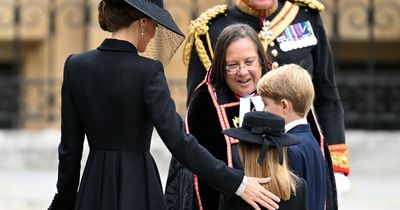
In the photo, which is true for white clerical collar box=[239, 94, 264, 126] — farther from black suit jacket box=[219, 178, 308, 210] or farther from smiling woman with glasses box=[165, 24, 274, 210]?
black suit jacket box=[219, 178, 308, 210]

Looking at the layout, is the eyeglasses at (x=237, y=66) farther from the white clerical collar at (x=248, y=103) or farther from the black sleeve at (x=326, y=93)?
the black sleeve at (x=326, y=93)

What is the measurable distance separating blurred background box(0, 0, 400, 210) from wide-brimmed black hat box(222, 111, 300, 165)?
554 centimetres

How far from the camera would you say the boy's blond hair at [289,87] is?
421 cm

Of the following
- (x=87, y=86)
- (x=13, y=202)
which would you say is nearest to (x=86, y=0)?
(x=13, y=202)

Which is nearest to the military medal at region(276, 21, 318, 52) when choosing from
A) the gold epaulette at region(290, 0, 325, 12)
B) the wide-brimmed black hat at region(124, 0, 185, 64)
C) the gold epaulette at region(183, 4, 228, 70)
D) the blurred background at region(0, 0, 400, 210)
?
the gold epaulette at region(290, 0, 325, 12)

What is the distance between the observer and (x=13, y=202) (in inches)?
339

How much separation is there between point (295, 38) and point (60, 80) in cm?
574

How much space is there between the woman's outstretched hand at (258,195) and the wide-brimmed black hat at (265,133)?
0.07 m

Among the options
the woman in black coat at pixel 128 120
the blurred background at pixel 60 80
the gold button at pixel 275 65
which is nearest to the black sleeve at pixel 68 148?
the woman in black coat at pixel 128 120

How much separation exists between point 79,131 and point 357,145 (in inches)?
237

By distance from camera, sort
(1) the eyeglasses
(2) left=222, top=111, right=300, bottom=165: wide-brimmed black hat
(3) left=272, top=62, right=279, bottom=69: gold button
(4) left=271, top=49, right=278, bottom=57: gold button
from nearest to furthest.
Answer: (2) left=222, top=111, right=300, bottom=165: wide-brimmed black hat → (1) the eyeglasses → (3) left=272, top=62, right=279, bottom=69: gold button → (4) left=271, top=49, right=278, bottom=57: gold button

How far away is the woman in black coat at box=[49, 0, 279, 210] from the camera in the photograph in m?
4.09

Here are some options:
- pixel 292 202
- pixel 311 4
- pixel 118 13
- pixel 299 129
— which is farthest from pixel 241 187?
pixel 311 4

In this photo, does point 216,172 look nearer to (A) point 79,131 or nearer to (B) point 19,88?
(A) point 79,131
